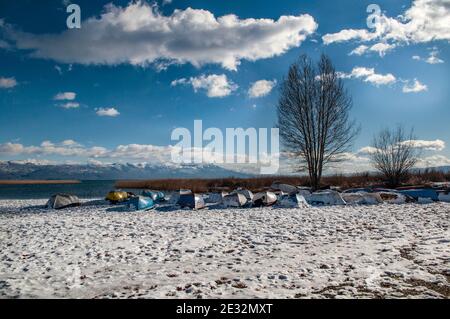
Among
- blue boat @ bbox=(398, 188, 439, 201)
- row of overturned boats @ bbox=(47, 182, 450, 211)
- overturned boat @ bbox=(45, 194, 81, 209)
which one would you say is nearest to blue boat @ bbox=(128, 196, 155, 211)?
row of overturned boats @ bbox=(47, 182, 450, 211)

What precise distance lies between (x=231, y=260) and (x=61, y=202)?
20638 millimetres

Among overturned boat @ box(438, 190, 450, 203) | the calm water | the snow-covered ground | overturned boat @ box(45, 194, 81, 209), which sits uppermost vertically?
overturned boat @ box(438, 190, 450, 203)

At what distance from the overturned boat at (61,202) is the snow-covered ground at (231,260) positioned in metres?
11.1

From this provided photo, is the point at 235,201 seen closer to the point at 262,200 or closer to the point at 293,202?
the point at 262,200

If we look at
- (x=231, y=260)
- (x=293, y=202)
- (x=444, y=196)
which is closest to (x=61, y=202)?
(x=293, y=202)

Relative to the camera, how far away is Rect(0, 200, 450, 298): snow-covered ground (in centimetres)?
576

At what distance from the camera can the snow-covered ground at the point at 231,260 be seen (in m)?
5.76

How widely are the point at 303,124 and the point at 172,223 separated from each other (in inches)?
775

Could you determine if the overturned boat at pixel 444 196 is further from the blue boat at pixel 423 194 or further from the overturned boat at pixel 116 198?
the overturned boat at pixel 116 198

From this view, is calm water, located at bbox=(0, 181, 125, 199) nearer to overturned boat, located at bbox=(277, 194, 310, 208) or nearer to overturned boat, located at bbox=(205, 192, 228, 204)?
overturned boat, located at bbox=(205, 192, 228, 204)

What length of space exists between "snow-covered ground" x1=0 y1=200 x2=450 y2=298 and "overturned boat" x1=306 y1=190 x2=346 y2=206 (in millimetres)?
7728

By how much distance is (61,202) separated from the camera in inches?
937
